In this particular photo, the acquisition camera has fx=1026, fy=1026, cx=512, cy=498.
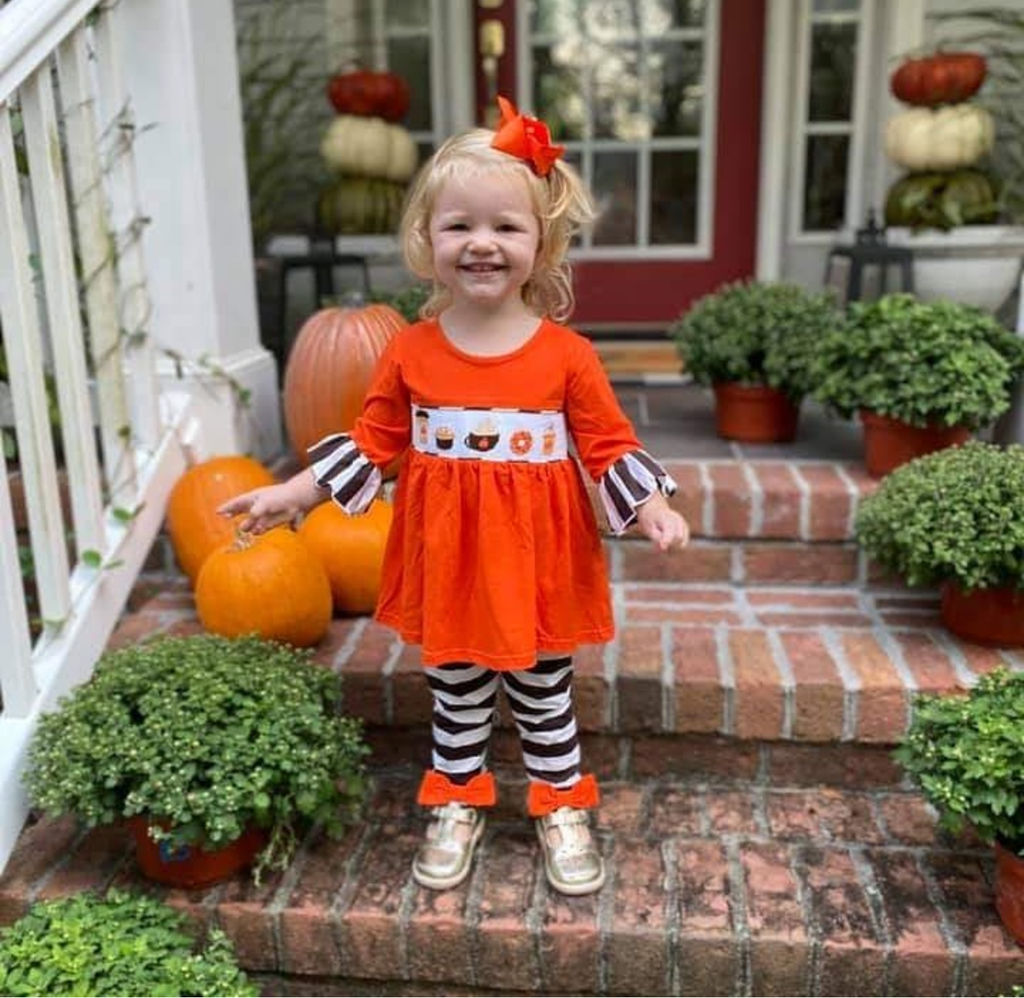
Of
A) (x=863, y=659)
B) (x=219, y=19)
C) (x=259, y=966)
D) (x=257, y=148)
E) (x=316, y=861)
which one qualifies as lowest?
(x=259, y=966)

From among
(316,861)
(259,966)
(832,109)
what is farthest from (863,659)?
(832,109)

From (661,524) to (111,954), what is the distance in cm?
107

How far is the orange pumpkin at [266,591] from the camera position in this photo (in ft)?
6.81

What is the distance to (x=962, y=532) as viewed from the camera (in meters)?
1.93

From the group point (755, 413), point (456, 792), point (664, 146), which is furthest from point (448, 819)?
point (664, 146)

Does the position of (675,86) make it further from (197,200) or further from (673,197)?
(197,200)

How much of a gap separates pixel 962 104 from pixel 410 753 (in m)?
3.07

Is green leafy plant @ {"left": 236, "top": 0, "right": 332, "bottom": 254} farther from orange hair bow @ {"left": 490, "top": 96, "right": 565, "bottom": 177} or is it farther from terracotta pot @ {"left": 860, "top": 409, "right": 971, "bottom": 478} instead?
orange hair bow @ {"left": 490, "top": 96, "right": 565, "bottom": 177}

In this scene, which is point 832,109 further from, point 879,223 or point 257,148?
point 257,148

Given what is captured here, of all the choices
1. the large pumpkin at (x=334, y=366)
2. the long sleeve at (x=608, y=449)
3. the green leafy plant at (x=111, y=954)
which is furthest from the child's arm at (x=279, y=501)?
the large pumpkin at (x=334, y=366)

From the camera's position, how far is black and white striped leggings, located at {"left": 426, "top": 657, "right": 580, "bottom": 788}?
5.84ft

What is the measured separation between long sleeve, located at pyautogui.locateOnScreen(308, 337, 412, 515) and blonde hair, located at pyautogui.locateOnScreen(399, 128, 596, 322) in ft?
0.47

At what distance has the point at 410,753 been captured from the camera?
2.12 metres

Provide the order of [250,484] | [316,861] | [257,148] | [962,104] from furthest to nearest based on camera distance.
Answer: [257,148]
[962,104]
[250,484]
[316,861]
